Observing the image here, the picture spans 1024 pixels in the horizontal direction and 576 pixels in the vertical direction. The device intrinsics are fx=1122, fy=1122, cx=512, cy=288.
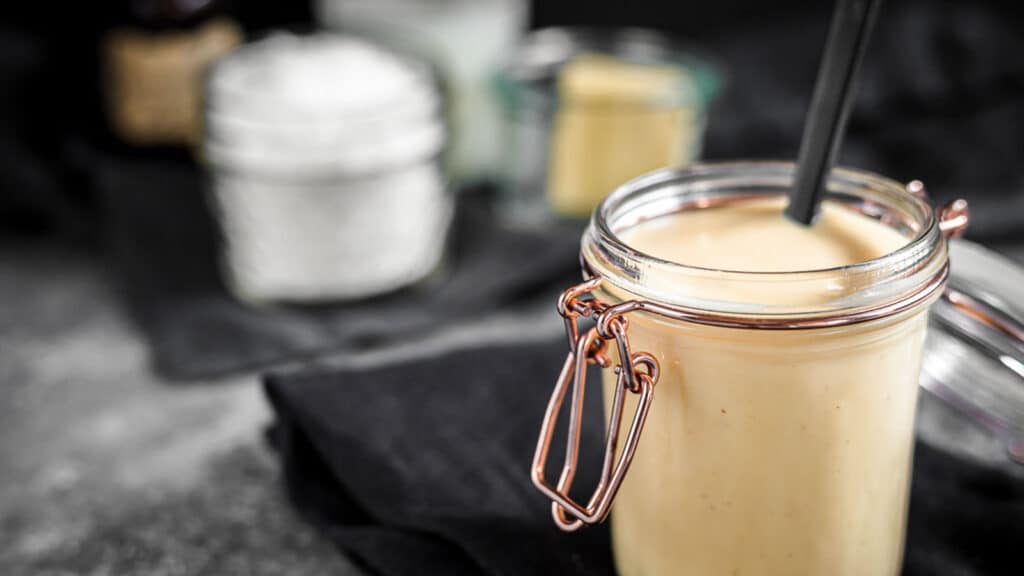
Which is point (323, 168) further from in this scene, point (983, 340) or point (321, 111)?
point (983, 340)

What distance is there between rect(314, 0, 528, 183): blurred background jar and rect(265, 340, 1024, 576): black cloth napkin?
35cm

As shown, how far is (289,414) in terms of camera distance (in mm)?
639

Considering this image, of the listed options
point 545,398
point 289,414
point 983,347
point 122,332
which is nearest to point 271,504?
point 289,414

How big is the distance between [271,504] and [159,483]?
0.25 ft

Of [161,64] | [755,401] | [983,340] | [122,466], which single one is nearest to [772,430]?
[755,401]

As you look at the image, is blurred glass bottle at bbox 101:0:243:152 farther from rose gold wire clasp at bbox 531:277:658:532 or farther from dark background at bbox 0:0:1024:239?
rose gold wire clasp at bbox 531:277:658:532

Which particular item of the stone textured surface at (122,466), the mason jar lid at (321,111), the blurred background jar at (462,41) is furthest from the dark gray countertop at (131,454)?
the blurred background jar at (462,41)

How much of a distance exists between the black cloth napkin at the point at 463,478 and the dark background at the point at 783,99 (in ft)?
1.51

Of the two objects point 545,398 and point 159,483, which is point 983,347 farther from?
point 159,483

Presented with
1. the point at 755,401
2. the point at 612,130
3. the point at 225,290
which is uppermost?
the point at 755,401

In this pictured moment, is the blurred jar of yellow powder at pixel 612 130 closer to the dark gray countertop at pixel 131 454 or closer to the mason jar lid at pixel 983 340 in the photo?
the dark gray countertop at pixel 131 454

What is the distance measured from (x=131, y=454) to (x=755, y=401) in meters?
0.42

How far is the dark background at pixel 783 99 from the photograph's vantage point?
1.04 m

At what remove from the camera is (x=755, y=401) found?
1.47 feet
